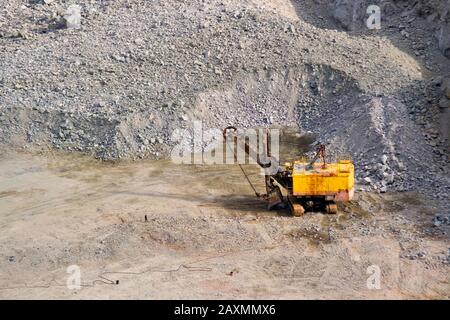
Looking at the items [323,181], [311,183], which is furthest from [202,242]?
[323,181]

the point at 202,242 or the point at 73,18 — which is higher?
the point at 73,18

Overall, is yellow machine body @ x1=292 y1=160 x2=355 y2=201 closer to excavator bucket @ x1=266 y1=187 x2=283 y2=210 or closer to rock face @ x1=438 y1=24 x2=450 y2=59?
excavator bucket @ x1=266 y1=187 x2=283 y2=210

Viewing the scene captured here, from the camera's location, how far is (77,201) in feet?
47.3

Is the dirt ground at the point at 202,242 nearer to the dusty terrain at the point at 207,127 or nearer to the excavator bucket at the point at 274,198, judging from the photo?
the dusty terrain at the point at 207,127

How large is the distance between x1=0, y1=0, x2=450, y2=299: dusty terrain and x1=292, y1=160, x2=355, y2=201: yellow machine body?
601 mm

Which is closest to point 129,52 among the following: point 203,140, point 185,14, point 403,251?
point 185,14

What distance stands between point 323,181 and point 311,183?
0.76ft

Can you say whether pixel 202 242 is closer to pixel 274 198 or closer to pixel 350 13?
pixel 274 198

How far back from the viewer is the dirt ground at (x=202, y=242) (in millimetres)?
10797

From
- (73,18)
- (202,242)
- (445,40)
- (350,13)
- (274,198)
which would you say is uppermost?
(350,13)

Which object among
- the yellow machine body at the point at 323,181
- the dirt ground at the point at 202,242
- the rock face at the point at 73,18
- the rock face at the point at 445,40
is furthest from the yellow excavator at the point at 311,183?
the rock face at the point at 73,18

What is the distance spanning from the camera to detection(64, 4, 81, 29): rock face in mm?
20953

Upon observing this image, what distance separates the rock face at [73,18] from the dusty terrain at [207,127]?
217mm

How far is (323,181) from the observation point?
12.5m
